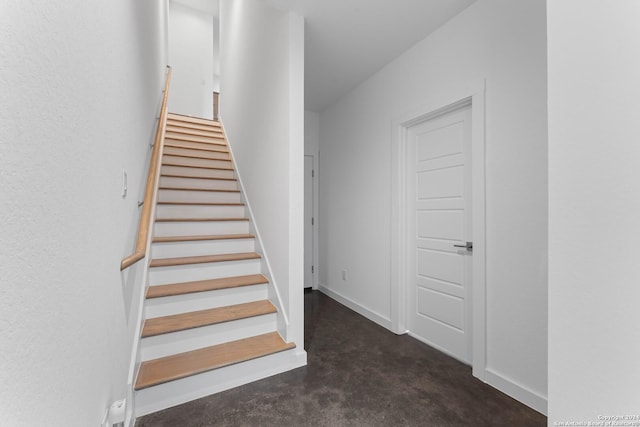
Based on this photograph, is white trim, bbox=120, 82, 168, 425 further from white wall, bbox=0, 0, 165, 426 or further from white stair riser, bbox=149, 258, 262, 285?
white wall, bbox=0, 0, 165, 426

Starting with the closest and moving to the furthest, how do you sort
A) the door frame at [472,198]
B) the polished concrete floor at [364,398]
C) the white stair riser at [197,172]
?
the polished concrete floor at [364,398] < the door frame at [472,198] < the white stair riser at [197,172]

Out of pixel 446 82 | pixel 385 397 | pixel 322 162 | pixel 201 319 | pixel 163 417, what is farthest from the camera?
pixel 322 162

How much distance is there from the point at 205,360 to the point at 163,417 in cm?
35

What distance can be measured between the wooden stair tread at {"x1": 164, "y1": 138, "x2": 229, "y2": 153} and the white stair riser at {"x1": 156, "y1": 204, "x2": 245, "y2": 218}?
3.93ft

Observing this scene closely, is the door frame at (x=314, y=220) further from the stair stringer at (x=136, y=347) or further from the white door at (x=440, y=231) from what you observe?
the stair stringer at (x=136, y=347)

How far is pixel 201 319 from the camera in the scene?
6.63 feet

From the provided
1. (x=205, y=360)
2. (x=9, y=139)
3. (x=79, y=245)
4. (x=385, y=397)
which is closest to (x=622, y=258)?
(x=9, y=139)

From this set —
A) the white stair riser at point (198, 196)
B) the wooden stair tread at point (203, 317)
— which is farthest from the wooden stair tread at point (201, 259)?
the white stair riser at point (198, 196)

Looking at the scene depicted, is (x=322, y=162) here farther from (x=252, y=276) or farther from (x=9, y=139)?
(x=9, y=139)

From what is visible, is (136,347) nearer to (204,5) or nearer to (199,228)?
(199,228)

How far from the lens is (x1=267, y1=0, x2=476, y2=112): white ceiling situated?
80.1 inches

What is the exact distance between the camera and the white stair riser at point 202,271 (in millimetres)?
2217

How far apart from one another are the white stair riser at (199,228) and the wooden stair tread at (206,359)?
3.80ft

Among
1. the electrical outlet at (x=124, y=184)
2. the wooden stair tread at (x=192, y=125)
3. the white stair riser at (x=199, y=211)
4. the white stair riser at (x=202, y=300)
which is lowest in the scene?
the white stair riser at (x=202, y=300)
